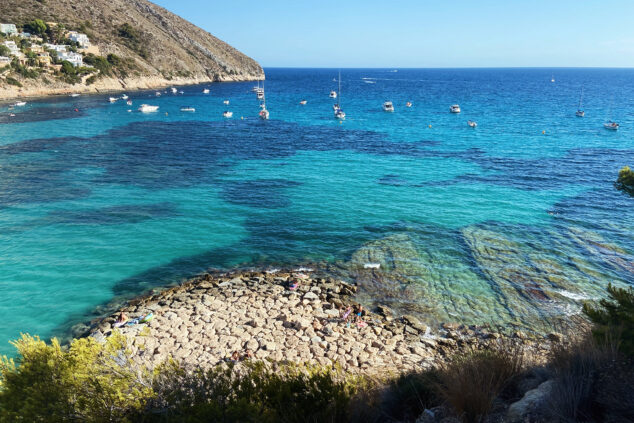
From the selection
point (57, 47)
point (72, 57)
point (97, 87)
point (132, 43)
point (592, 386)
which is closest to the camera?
point (592, 386)

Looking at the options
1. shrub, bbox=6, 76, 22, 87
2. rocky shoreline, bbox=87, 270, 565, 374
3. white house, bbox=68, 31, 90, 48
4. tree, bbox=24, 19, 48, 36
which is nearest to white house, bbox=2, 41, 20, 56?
shrub, bbox=6, 76, 22, 87

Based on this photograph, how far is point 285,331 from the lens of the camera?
14.9 metres

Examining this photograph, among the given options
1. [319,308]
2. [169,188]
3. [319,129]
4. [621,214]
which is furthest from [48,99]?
[621,214]

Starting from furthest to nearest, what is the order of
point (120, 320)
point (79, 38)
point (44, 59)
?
point (79, 38) < point (44, 59) < point (120, 320)

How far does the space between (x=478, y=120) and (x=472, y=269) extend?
55.6m

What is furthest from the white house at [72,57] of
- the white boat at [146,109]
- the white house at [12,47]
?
the white boat at [146,109]

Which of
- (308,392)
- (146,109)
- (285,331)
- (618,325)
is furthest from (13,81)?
(618,325)

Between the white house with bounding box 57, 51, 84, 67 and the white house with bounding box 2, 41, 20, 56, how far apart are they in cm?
878

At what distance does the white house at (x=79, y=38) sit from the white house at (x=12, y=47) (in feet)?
58.6

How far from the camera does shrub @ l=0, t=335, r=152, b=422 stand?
6871 mm

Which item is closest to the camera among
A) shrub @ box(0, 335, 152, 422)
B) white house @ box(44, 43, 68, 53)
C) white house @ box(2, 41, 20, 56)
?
shrub @ box(0, 335, 152, 422)

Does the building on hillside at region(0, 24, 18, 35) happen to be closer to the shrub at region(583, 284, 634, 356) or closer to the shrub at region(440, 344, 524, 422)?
the shrub at region(440, 344, 524, 422)

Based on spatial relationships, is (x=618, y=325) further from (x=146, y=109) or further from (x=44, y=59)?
(x=44, y=59)

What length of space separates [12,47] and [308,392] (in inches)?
4233
